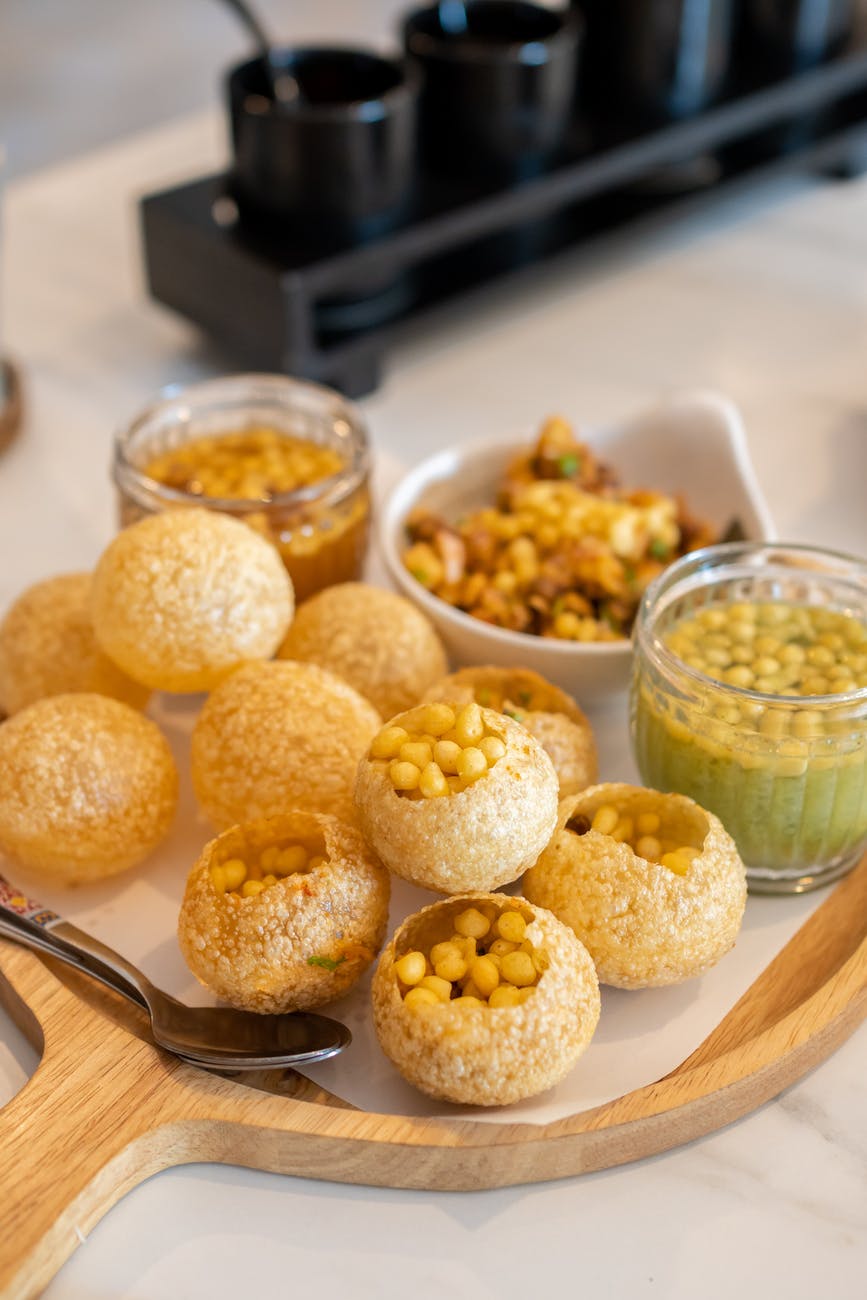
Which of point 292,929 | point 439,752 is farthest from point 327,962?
point 439,752

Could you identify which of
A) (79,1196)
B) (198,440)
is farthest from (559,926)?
(198,440)

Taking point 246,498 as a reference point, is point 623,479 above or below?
below

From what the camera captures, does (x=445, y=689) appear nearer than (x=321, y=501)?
Yes

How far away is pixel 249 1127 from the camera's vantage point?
79 cm

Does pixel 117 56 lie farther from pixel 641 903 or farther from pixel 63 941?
pixel 641 903

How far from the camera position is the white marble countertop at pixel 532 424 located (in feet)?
2.54

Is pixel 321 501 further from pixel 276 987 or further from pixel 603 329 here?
pixel 603 329

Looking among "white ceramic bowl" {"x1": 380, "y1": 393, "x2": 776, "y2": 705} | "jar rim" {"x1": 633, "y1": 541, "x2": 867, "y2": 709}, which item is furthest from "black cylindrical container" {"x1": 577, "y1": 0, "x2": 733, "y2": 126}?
"jar rim" {"x1": 633, "y1": 541, "x2": 867, "y2": 709}

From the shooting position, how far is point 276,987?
0.82 m

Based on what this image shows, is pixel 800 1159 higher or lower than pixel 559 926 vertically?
lower

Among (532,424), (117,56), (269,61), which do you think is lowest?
(117,56)

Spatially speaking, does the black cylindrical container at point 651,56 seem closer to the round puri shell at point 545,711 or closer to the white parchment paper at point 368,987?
the round puri shell at point 545,711

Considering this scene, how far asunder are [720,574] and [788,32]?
3.79 ft

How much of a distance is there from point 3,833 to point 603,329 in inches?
45.4
